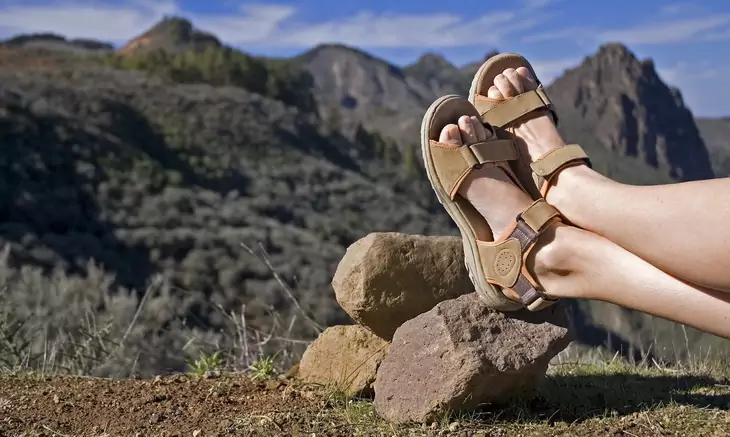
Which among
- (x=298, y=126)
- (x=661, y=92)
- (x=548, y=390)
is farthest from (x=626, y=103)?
(x=548, y=390)

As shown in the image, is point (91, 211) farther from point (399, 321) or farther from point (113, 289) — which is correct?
point (399, 321)

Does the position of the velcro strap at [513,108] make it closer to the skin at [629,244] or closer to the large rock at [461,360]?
the skin at [629,244]

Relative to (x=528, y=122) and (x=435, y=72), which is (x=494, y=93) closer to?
(x=528, y=122)

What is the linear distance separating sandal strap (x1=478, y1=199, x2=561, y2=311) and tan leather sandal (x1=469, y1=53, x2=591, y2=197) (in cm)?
13

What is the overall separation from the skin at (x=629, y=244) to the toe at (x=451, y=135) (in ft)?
0.49

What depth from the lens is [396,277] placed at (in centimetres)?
248

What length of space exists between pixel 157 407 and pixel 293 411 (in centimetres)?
46

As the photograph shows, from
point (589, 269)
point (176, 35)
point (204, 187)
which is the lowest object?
point (204, 187)

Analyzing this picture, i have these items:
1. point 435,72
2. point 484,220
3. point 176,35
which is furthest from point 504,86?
point 435,72

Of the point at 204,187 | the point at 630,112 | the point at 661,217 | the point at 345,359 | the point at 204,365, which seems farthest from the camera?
the point at 630,112

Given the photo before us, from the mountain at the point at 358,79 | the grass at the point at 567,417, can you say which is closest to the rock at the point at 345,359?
the grass at the point at 567,417

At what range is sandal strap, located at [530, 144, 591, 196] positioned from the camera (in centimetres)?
233

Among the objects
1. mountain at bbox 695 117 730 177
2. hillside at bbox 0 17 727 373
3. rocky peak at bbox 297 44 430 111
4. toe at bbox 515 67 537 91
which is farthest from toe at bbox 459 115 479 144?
rocky peak at bbox 297 44 430 111

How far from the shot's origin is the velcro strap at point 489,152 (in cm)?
248
